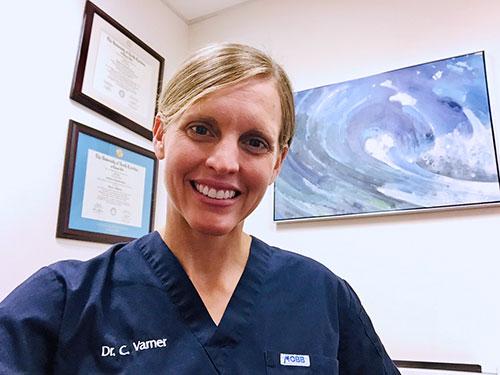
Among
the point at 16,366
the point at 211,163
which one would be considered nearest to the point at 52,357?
the point at 16,366

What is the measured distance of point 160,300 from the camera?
0.74 metres

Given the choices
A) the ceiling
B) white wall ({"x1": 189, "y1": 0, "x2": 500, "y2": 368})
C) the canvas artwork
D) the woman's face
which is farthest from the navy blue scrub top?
the ceiling

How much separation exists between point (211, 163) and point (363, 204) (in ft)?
2.95

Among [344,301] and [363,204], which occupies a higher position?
[363,204]

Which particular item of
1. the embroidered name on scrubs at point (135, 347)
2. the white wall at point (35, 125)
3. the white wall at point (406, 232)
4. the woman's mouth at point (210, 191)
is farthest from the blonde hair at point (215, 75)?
the white wall at point (406, 232)

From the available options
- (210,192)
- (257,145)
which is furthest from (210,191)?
(257,145)

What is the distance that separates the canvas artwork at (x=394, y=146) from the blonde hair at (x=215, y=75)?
74 centimetres

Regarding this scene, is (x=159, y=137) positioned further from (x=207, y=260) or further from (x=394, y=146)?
(x=394, y=146)

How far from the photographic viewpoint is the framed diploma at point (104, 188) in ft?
4.61

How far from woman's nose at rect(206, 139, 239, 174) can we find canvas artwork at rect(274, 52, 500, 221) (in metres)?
0.87

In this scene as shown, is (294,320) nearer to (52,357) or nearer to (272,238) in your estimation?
(52,357)

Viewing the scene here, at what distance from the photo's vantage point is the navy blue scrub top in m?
0.65

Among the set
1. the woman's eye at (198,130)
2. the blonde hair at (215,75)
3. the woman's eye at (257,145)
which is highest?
the blonde hair at (215,75)

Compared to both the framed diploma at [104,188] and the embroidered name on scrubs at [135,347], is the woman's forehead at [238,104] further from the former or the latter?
the framed diploma at [104,188]
